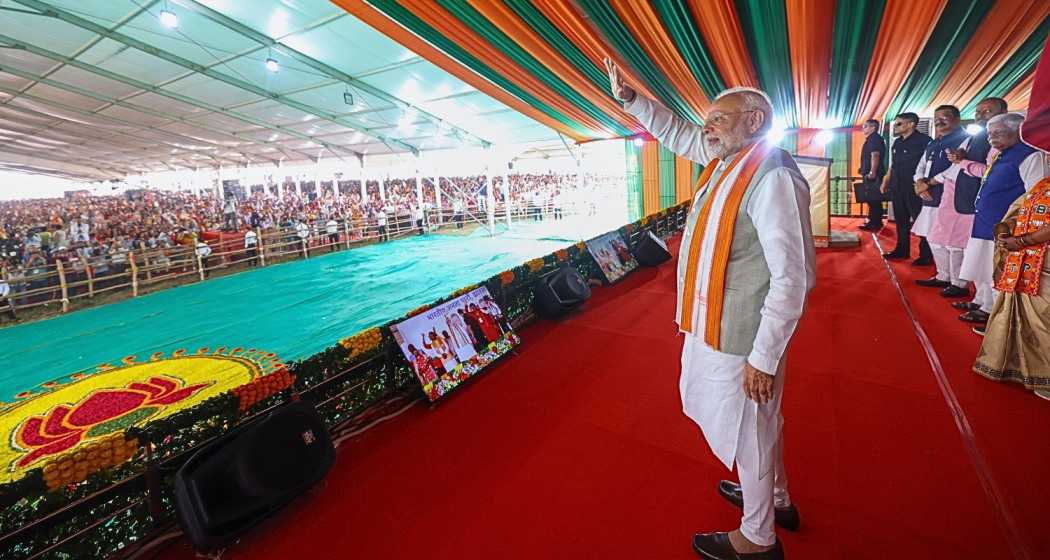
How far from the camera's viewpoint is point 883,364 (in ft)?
9.25

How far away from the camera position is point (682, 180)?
11.5 meters

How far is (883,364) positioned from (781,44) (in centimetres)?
387

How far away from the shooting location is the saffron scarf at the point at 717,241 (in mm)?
1245

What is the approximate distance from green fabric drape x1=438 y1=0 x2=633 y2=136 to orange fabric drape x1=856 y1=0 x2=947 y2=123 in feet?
10.7

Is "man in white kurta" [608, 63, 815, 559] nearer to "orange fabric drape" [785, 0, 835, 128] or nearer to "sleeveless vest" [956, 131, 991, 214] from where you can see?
"orange fabric drape" [785, 0, 835, 128]

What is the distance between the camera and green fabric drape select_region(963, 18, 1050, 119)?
486 centimetres

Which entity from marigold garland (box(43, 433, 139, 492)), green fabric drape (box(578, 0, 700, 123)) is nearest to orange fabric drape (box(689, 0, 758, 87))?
green fabric drape (box(578, 0, 700, 123))

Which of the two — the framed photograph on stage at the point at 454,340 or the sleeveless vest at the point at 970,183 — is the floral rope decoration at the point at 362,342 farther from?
the sleeveless vest at the point at 970,183

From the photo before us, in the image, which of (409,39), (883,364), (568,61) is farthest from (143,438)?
(568,61)

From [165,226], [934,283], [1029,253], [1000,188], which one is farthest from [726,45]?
[165,226]

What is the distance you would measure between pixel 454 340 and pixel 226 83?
9.69 metres

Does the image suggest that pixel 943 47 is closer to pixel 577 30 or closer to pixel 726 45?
pixel 726 45

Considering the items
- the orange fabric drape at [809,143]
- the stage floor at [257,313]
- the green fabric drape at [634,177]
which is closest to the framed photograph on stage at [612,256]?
the stage floor at [257,313]

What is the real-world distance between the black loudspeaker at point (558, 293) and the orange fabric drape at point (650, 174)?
833 centimetres
